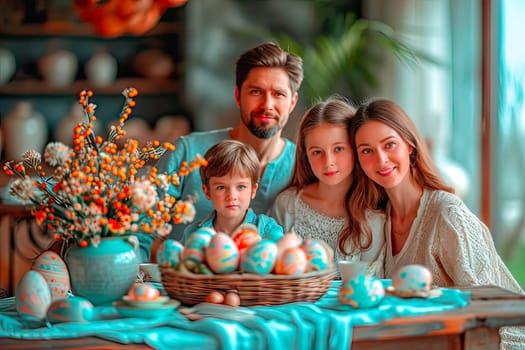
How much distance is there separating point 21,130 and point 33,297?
323cm

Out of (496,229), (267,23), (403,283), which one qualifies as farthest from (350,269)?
(267,23)

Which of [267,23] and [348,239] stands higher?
[267,23]

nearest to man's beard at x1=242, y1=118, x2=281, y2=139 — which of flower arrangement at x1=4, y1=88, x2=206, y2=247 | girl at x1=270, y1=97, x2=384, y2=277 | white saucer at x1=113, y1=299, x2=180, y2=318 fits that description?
girl at x1=270, y1=97, x2=384, y2=277

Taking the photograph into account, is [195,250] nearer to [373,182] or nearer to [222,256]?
[222,256]

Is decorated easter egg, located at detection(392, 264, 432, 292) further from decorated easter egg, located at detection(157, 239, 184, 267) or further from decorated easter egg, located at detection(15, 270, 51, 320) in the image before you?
decorated easter egg, located at detection(15, 270, 51, 320)

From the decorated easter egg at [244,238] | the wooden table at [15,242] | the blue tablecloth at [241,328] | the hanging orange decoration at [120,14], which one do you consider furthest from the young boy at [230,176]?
the wooden table at [15,242]

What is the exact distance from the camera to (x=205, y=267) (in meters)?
1.96

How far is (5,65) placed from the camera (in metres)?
4.99

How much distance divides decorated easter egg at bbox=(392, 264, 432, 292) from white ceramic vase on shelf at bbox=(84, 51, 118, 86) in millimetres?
3417

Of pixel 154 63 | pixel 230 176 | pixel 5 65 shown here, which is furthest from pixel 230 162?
pixel 5 65

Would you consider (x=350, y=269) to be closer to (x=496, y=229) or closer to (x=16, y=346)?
(x=16, y=346)

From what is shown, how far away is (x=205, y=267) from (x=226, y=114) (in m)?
3.29

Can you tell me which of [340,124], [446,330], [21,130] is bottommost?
[446,330]

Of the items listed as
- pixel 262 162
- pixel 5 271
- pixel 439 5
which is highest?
pixel 439 5
